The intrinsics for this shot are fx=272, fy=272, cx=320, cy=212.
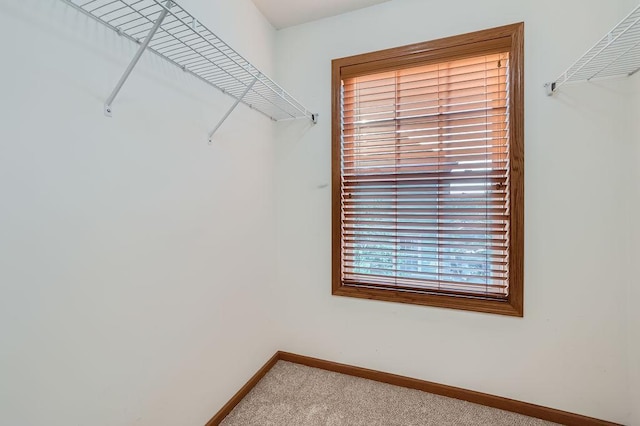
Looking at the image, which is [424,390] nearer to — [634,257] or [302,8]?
[634,257]

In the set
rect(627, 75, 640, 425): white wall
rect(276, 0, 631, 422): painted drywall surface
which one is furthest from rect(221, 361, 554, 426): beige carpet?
rect(627, 75, 640, 425): white wall

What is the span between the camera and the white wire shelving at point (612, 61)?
1170 mm

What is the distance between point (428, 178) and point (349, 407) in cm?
147

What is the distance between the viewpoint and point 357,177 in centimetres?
192

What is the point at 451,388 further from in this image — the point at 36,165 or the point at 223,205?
the point at 36,165

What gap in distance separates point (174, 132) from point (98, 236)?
0.55 metres

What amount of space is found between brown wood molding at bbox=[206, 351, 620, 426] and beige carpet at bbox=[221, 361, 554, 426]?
28 millimetres

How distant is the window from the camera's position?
1.58 m

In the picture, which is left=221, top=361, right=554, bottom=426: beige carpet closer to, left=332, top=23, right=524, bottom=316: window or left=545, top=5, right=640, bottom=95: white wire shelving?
left=332, top=23, right=524, bottom=316: window

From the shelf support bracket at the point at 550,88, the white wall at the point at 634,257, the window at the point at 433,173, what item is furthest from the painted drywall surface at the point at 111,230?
the white wall at the point at 634,257

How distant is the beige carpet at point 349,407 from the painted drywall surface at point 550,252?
13cm

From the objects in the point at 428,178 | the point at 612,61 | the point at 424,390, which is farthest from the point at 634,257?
the point at 424,390

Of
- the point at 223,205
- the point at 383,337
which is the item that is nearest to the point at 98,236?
the point at 223,205

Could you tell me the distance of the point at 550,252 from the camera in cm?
150
